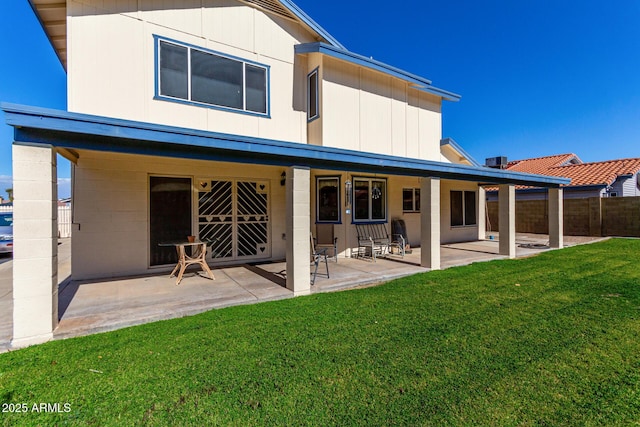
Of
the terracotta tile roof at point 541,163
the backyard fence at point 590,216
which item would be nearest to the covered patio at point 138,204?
the backyard fence at point 590,216

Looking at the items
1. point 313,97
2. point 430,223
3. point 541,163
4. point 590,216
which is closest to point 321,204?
point 313,97

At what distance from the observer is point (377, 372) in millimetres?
3035

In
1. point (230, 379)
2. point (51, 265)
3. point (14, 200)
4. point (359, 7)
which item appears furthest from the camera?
point (359, 7)

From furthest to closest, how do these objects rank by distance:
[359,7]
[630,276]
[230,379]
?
[359,7] → [630,276] → [230,379]

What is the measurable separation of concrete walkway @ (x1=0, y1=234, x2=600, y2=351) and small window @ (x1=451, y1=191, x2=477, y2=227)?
184 inches

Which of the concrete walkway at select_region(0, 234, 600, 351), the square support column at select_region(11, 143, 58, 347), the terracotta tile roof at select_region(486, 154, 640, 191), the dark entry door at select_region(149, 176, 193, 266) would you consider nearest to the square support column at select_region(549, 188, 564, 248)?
the concrete walkway at select_region(0, 234, 600, 351)

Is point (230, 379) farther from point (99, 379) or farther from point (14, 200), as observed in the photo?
point (14, 200)

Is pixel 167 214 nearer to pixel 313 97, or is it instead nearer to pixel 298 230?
pixel 298 230

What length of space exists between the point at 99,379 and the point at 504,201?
1053 cm

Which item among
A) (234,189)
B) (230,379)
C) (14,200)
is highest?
(234,189)

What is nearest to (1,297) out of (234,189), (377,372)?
(234,189)

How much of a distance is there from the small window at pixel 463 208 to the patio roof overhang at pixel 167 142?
6.67 meters

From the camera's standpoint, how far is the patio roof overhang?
370 cm

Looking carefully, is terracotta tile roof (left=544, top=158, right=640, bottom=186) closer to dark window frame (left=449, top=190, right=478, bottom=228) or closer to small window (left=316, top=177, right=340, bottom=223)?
dark window frame (left=449, top=190, right=478, bottom=228)
